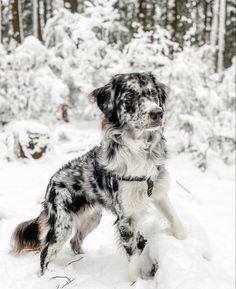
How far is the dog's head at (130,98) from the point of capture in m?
3.65

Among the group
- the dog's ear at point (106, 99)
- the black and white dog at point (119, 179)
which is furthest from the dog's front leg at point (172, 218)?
the dog's ear at point (106, 99)

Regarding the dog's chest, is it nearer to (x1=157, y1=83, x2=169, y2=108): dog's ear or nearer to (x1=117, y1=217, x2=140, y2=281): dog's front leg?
(x1=117, y1=217, x2=140, y2=281): dog's front leg

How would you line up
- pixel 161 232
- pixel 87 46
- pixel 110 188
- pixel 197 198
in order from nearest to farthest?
1. pixel 110 188
2. pixel 161 232
3. pixel 197 198
4. pixel 87 46

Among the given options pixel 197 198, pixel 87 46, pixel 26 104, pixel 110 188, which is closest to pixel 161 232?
pixel 110 188

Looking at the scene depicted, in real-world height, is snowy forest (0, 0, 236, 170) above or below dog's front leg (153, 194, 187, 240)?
above

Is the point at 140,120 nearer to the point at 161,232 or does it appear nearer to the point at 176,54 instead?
the point at 161,232

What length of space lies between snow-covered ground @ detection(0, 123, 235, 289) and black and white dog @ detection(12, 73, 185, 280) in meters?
0.16

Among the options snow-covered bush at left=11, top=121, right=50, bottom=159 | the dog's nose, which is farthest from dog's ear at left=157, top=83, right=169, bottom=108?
snow-covered bush at left=11, top=121, right=50, bottom=159

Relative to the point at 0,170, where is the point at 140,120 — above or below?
above

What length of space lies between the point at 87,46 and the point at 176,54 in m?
2.57

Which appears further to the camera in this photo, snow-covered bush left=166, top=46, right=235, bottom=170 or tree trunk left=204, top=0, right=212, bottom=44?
tree trunk left=204, top=0, right=212, bottom=44

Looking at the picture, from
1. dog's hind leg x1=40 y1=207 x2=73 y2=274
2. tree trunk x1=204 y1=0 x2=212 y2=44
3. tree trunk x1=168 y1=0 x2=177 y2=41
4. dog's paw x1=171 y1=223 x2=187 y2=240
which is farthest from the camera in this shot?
tree trunk x1=204 y1=0 x2=212 y2=44

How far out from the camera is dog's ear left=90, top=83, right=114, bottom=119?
3851 millimetres

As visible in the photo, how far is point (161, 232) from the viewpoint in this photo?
411 cm
